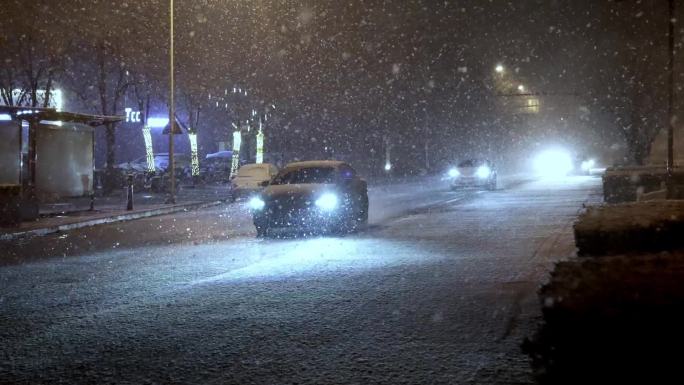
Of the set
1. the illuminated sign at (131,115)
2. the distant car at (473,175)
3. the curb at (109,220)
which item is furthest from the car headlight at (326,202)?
the illuminated sign at (131,115)

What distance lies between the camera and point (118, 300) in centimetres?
784

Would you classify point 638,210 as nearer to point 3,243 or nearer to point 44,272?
point 44,272

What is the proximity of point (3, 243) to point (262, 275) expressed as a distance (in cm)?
830

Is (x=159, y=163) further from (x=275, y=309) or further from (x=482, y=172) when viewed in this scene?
(x=275, y=309)

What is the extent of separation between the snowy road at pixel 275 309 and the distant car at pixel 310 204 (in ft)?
2.23

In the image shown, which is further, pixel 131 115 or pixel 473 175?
pixel 131 115

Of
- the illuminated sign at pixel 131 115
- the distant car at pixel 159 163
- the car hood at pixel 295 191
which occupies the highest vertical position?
the illuminated sign at pixel 131 115

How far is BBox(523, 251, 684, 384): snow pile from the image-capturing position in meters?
3.06

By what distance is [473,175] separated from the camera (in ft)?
115

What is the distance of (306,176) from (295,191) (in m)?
1.34

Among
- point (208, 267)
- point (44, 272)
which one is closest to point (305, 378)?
point (208, 267)

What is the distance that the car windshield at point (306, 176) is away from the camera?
15477 mm

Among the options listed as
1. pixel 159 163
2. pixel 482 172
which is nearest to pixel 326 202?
pixel 482 172

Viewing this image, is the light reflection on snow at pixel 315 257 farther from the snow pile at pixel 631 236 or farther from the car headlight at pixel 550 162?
the car headlight at pixel 550 162
